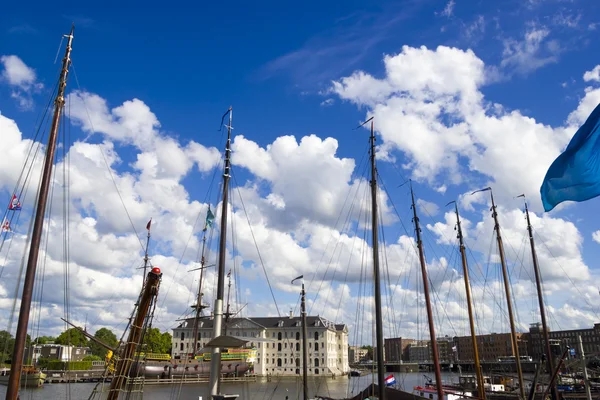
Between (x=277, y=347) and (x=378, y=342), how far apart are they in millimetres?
119058

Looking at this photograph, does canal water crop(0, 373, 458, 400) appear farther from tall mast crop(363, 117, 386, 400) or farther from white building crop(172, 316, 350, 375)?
white building crop(172, 316, 350, 375)

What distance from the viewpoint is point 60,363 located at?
393 ft

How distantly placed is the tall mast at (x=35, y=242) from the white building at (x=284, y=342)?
11691 cm

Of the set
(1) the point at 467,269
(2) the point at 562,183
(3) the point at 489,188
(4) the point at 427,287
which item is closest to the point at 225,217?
(2) the point at 562,183

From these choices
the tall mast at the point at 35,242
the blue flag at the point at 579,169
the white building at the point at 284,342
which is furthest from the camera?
the white building at the point at 284,342

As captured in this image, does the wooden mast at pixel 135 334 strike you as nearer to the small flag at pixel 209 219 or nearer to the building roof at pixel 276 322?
the small flag at pixel 209 219

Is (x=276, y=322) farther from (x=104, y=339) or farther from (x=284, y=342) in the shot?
(x=104, y=339)

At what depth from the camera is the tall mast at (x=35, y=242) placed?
1469cm

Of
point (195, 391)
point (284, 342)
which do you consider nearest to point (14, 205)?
point (195, 391)

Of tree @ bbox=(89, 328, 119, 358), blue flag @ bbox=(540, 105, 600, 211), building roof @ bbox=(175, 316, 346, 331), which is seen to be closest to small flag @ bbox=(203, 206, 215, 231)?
blue flag @ bbox=(540, 105, 600, 211)

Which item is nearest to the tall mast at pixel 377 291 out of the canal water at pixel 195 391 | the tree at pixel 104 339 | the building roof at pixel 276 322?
the canal water at pixel 195 391

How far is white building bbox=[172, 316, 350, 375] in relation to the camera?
5192 inches

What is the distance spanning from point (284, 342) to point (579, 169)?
435 ft

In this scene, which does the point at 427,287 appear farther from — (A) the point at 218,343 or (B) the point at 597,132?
(B) the point at 597,132
